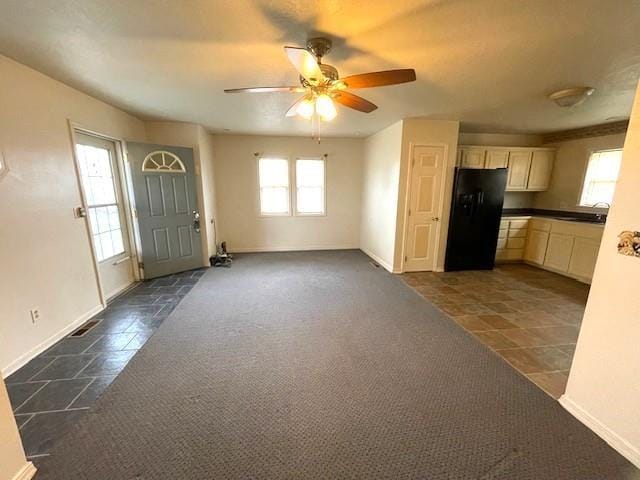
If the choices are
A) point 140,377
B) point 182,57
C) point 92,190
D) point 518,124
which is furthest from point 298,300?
point 518,124

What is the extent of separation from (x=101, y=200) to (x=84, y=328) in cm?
162

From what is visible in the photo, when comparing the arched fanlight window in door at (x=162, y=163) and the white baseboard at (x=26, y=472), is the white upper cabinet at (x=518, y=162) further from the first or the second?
the white baseboard at (x=26, y=472)

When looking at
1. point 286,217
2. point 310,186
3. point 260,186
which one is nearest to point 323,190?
point 310,186

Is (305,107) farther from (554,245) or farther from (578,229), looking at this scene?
(554,245)

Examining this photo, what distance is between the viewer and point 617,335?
4.63 ft

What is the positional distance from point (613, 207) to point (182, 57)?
9.87ft

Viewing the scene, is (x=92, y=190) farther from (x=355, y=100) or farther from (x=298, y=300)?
(x=355, y=100)

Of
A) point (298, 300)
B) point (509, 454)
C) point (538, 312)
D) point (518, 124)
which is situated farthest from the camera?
point (518, 124)

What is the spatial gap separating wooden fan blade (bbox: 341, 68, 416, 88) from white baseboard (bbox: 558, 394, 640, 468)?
233 cm

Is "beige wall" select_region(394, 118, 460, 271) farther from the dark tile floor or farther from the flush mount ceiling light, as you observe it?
the dark tile floor

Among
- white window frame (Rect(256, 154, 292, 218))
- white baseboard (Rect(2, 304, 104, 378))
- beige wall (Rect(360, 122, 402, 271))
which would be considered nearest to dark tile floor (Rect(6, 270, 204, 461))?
white baseboard (Rect(2, 304, 104, 378))

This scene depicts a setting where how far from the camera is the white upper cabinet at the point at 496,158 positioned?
180 inches

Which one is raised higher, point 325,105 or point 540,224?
point 325,105

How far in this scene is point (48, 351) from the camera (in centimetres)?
221
